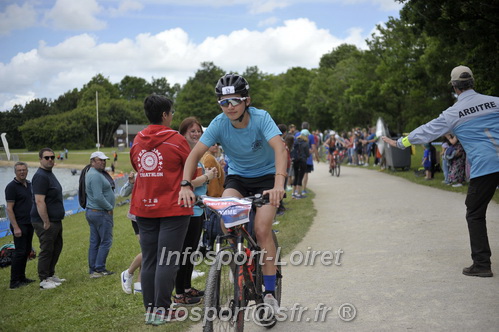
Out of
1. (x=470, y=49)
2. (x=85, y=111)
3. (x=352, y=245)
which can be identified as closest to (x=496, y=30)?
(x=470, y=49)

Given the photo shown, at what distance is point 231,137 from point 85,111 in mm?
102780

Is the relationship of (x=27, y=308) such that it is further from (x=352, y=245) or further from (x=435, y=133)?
(x=435, y=133)

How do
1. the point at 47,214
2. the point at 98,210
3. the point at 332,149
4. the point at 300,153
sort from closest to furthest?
the point at 47,214 → the point at 98,210 → the point at 300,153 → the point at 332,149

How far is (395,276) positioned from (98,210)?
526cm

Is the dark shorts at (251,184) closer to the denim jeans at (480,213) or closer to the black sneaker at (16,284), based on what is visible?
the denim jeans at (480,213)

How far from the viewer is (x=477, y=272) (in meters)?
6.37

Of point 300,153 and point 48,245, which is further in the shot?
point 300,153

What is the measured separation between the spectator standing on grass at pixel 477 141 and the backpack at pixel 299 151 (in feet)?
31.8

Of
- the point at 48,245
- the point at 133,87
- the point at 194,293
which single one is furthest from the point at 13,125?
the point at 133,87

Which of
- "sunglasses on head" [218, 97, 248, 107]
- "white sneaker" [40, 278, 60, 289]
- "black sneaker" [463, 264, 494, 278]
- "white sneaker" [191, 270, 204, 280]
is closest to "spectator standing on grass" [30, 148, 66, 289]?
"white sneaker" [40, 278, 60, 289]

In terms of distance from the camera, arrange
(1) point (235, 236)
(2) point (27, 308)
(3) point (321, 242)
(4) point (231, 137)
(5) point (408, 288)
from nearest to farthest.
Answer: (1) point (235, 236) → (4) point (231, 137) → (5) point (408, 288) → (2) point (27, 308) → (3) point (321, 242)

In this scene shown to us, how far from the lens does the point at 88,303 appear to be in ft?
23.6

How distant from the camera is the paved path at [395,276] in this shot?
5020 millimetres

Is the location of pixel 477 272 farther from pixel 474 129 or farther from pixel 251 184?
pixel 251 184
